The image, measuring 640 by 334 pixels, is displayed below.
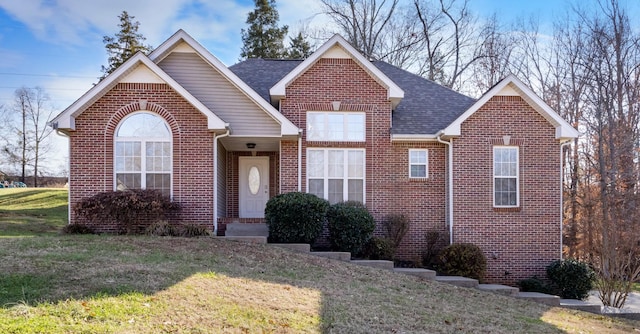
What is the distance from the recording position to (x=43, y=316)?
5.61 m

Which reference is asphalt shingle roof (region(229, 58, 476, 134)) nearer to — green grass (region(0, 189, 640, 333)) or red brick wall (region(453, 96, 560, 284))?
red brick wall (region(453, 96, 560, 284))

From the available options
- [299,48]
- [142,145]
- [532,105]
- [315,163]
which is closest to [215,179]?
[142,145]

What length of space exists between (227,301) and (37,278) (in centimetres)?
282

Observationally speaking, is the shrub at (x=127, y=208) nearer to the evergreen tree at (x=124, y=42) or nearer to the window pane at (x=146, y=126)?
the window pane at (x=146, y=126)

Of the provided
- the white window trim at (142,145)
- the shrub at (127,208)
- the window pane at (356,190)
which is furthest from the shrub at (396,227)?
the white window trim at (142,145)

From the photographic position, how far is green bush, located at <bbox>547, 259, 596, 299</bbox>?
1326 centimetres

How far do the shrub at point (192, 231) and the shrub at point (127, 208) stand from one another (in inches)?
25.9

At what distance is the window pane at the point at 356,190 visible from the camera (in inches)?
579

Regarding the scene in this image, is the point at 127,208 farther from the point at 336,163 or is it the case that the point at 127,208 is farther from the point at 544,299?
the point at 544,299

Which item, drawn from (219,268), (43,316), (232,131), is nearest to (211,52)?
(232,131)

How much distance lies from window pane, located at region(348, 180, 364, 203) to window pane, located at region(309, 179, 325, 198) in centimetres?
86

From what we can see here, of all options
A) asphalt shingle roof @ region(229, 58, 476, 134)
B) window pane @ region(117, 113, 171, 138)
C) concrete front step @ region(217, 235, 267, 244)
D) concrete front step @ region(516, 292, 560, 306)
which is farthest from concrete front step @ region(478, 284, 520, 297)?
window pane @ region(117, 113, 171, 138)

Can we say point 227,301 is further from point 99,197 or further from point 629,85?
point 629,85

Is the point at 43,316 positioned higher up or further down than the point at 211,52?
further down
